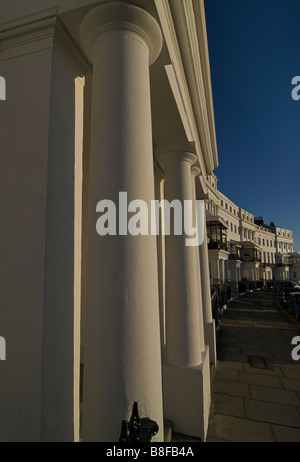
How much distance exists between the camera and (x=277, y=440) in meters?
4.19

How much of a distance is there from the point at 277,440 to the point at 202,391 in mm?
1399

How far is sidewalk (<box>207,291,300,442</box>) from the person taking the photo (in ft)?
14.6

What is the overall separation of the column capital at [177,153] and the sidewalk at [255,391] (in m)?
4.81

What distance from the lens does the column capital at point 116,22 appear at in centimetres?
218

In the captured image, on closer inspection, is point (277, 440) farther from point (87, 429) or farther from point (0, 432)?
point (0, 432)

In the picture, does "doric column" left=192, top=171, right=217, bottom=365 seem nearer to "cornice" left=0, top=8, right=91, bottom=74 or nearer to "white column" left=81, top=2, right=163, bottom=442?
"white column" left=81, top=2, right=163, bottom=442

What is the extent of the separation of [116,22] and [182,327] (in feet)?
13.9

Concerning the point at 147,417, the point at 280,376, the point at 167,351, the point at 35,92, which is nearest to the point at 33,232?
the point at 35,92

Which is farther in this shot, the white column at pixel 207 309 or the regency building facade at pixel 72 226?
the white column at pixel 207 309

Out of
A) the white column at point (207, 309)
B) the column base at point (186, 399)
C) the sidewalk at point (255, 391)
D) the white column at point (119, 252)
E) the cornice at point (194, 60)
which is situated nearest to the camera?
the white column at point (119, 252)
